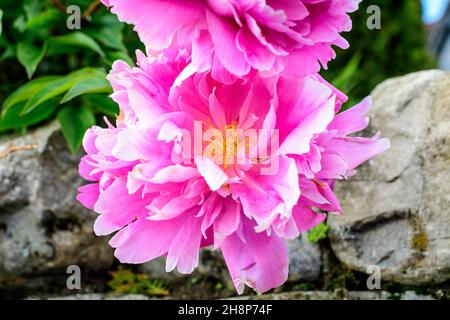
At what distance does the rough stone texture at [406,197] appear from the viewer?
4.06 ft

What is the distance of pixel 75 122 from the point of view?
5.08ft

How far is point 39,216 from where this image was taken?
151 cm

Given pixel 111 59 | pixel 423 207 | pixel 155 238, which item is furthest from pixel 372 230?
pixel 111 59

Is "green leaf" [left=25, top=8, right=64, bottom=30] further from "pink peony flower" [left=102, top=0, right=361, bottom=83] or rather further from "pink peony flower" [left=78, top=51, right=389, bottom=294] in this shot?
"pink peony flower" [left=102, top=0, right=361, bottom=83]

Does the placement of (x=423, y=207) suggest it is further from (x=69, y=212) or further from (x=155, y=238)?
(x=69, y=212)

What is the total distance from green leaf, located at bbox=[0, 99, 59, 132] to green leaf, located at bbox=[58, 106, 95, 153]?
36 millimetres

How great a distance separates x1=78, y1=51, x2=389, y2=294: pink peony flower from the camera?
782 mm

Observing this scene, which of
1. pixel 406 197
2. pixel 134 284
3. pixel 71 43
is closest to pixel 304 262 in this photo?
pixel 406 197

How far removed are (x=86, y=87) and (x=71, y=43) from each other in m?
0.37

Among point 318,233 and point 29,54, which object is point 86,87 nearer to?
point 29,54

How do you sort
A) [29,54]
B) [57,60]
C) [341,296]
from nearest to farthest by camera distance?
1. [341,296]
2. [29,54]
3. [57,60]

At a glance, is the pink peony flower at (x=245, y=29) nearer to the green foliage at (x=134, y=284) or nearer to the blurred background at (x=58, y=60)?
the blurred background at (x=58, y=60)

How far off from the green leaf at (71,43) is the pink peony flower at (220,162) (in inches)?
29.1

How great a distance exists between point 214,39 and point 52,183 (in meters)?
0.96
